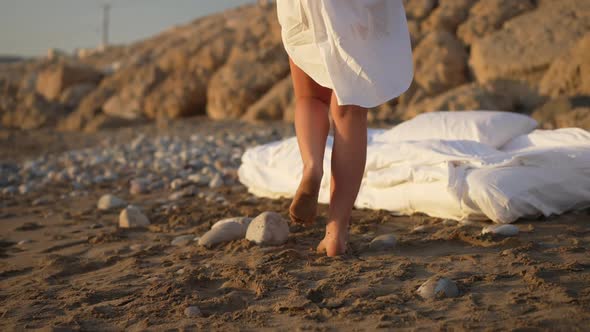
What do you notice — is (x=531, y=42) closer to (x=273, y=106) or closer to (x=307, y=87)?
(x=273, y=106)

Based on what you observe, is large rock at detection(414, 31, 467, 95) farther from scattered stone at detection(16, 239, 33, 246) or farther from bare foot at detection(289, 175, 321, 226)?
bare foot at detection(289, 175, 321, 226)

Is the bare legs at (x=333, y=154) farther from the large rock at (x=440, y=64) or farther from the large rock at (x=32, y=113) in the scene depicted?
the large rock at (x=32, y=113)

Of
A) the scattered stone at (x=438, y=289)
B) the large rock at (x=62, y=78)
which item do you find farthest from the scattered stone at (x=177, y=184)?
the large rock at (x=62, y=78)

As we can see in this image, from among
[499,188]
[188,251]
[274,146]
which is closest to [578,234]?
[499,188]

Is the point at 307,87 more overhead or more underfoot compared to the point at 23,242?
more overhead

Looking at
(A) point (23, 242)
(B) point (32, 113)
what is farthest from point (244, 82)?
(A) point (23, 242)

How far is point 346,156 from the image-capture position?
7.11ft

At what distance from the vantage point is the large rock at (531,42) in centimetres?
777

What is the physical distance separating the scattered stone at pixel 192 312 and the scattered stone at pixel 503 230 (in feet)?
4.26

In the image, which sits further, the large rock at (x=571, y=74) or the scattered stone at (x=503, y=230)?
the large rock at (x=571, y=74)

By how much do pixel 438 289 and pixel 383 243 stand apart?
1.97ft

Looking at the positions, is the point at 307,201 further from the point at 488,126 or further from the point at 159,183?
the point at 159,183

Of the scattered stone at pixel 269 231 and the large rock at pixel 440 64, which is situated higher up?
the large rock at pixel 440 64

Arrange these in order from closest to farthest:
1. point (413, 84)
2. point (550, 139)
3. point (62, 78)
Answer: point (550, 139), point (413, 84), point (62, 78)
